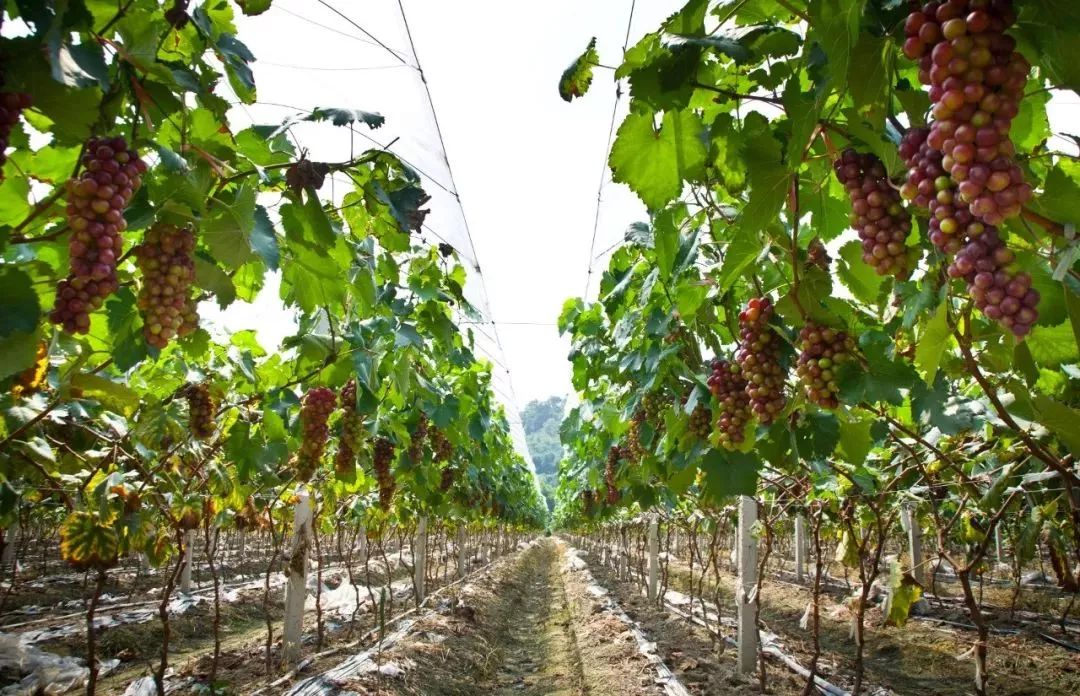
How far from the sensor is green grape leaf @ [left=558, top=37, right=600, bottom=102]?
189 centimetres

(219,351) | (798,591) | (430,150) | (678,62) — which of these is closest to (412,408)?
(219,351)

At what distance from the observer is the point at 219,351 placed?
5.11 metres

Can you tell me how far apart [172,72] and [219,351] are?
3.84 meters

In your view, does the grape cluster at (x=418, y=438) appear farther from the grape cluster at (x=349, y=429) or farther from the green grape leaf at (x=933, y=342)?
the green grape leaf at (x=933, y=342)

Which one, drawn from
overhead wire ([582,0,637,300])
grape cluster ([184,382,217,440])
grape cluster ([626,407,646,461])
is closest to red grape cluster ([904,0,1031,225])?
overhead wire ([582,0,637,300])

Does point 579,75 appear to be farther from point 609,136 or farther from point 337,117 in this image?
point 609,136

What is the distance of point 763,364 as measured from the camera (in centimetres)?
240

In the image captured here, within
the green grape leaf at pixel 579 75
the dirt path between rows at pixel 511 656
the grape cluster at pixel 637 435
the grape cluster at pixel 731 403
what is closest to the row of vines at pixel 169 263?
the green grape leaf at pixel 579 75

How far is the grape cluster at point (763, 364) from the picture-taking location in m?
2.40

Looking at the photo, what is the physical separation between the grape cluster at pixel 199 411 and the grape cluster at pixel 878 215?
3.95 metres

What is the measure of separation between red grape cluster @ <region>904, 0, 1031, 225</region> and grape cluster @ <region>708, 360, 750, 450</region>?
A: 1.69 m

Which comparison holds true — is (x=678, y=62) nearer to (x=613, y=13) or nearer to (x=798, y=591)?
(x=613, y=13)

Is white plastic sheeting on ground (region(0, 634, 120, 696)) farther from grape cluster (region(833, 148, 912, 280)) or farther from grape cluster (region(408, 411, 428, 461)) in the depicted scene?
grape cluster (region(833, 148, 912, 280))

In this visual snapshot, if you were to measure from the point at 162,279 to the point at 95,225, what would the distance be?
1.20 feet
